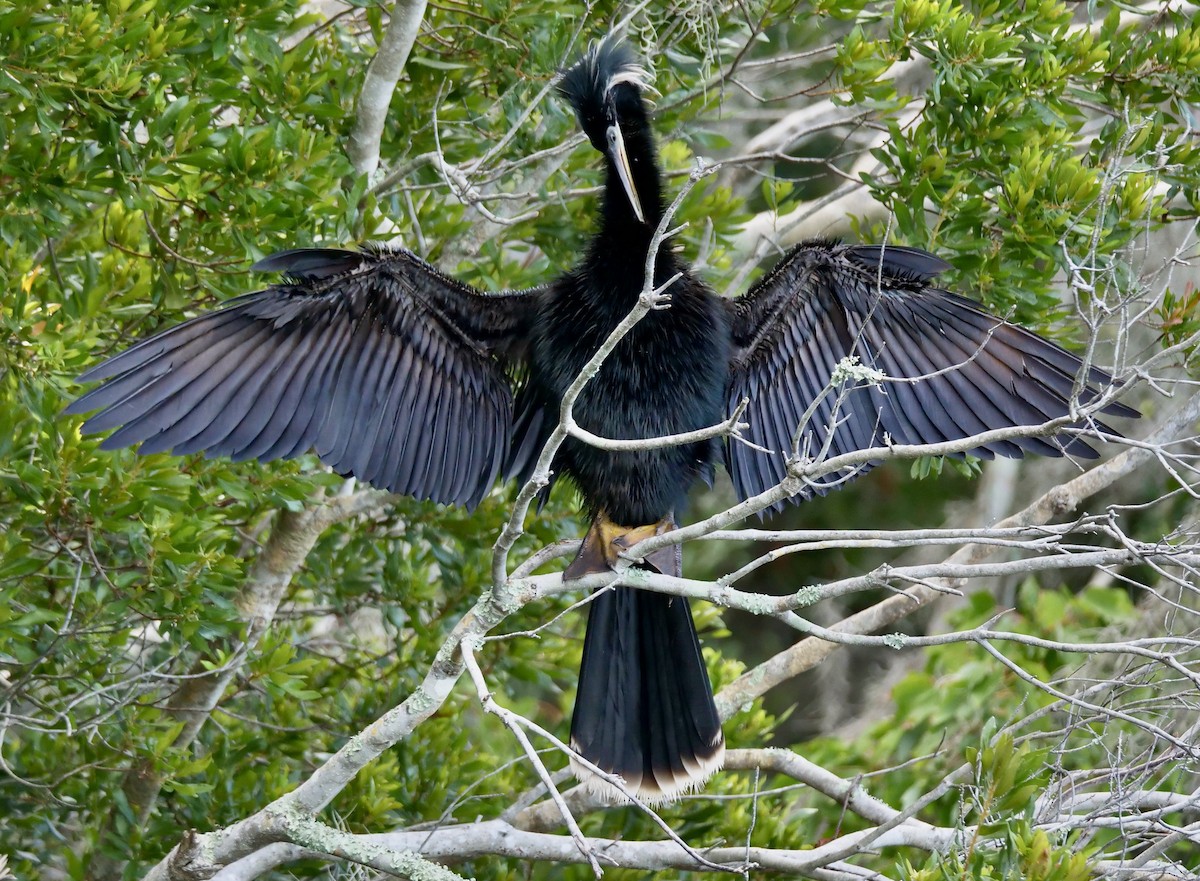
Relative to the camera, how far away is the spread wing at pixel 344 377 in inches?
104

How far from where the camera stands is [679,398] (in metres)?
3.11

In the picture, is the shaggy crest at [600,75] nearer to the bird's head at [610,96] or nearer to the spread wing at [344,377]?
the bird's head at [610,96]

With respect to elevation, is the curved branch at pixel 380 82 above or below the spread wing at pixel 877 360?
above

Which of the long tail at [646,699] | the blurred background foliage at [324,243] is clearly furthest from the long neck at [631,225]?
the long tail at [646,699]

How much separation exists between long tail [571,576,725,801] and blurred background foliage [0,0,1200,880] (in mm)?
266

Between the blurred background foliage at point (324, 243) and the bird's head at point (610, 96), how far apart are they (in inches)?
4.4

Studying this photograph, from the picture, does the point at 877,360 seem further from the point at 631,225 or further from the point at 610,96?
the point at 610,96

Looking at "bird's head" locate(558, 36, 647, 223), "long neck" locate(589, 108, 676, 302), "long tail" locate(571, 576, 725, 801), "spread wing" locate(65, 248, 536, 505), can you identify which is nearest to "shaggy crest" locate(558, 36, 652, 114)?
"bird's head" locate(558, 36, 647, 223)

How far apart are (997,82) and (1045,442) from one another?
84 centimetres

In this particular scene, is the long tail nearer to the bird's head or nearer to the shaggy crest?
the bird's head

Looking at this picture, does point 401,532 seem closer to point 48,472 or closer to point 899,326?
point 48,472

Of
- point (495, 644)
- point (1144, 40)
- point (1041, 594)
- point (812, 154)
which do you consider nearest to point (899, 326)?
point (1144, 40)

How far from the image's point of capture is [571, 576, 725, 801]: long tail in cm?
293

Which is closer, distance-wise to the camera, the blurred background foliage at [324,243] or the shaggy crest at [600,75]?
the blurred background foliage at [324,243]
